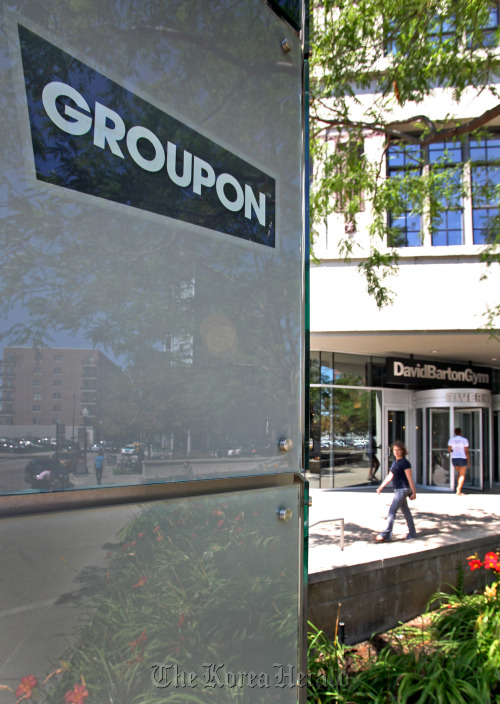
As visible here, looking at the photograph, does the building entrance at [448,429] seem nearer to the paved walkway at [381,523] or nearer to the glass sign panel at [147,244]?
the paved walkway at [381,523]

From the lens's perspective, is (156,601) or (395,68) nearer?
(156,601)

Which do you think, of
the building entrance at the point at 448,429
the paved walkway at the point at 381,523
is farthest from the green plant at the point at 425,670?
the building entrance at the point at 448,429

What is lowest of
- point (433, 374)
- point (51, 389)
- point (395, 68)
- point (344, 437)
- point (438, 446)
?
point (438, 446)

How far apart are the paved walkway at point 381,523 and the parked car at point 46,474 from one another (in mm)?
3948

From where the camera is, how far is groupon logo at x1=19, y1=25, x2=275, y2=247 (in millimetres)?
1211

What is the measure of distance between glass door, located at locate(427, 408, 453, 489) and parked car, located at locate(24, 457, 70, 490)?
1583 cm

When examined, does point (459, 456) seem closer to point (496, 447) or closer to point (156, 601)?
point (496, 447)

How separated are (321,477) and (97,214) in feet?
46.4

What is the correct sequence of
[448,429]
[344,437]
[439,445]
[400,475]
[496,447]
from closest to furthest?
[400,475]
[344,437]
[448,429]
[439,445]
[496,447]

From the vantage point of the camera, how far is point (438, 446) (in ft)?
52.3

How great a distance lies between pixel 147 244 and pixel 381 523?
9.30 meters

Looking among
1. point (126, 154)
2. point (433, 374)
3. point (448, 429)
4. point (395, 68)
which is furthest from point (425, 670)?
point (433, 374)

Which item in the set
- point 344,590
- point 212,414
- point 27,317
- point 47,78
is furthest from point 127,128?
point 344,590

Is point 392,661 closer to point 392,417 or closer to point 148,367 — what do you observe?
point 148,367
